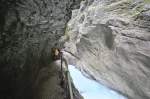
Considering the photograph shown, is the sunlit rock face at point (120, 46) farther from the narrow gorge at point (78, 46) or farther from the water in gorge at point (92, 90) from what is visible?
the water in gorge at point (92, 90)

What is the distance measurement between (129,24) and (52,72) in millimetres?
3227

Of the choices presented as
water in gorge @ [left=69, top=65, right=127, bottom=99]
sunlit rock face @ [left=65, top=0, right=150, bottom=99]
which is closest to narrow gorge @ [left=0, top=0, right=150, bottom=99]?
sunlit rock face @ [left=65, top=0, right=150, bottom=99]

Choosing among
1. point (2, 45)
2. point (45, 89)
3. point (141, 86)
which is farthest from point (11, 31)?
point (141, 86)

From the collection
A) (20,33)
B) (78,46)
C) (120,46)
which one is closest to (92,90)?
(120,46)

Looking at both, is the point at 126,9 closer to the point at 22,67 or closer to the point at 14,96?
the point at 22,67

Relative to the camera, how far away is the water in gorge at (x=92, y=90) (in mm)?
7038

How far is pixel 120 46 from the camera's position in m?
6.73

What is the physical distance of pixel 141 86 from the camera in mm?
5898

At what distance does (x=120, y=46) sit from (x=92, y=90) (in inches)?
78.6

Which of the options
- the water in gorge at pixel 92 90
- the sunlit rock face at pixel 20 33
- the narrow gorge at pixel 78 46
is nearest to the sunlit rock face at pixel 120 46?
the narrow gorge at pixel 78 46

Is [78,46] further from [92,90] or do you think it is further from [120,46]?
[120,46]

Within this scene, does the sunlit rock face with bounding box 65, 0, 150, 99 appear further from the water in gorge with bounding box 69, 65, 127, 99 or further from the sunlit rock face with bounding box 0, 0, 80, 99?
the sunlit rock face with bounding box 0, 0, 80, 99

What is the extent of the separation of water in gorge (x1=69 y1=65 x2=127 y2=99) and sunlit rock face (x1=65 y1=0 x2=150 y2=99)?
0.22 metres

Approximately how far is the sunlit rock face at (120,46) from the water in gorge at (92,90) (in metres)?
0.22
